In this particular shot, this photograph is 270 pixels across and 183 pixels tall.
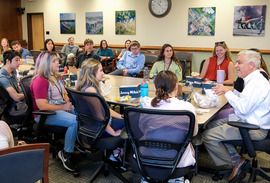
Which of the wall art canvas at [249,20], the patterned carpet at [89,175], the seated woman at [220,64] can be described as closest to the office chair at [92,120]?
the patterned carpet at [89,175]

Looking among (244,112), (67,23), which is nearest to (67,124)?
(244,112)

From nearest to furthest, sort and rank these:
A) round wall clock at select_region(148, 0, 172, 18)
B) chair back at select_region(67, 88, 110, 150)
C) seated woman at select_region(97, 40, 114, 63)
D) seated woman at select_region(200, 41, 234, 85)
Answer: chair back at select_region(67, 88, 110, 150) → seated woman at select_region(200, 41, 234, 85) → round wall clock at select_region(148, 0, 172, 18) → seated woman at select_region(97, 40, 114, 63)

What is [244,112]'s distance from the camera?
8.15ft

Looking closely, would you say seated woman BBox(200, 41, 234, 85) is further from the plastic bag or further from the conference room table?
the plastic bag

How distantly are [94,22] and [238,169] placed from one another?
7954 mm

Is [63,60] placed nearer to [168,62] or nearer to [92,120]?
[168,62]

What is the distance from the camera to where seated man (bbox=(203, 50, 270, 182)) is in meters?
2.48

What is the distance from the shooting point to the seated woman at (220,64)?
436 cm

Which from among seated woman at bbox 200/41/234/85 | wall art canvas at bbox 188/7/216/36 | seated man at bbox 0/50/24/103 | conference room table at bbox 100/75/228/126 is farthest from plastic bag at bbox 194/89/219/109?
wall art canvas at bbox 188/7/216/36

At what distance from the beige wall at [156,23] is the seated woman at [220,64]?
10.3ft

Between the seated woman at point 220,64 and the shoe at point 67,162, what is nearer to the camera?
the shoe at point 67,162

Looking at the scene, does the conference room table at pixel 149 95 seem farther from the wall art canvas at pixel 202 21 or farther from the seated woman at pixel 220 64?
the wall art canvas at pixel 202 21

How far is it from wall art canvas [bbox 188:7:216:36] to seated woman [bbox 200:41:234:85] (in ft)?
10.9

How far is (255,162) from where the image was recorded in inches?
104
